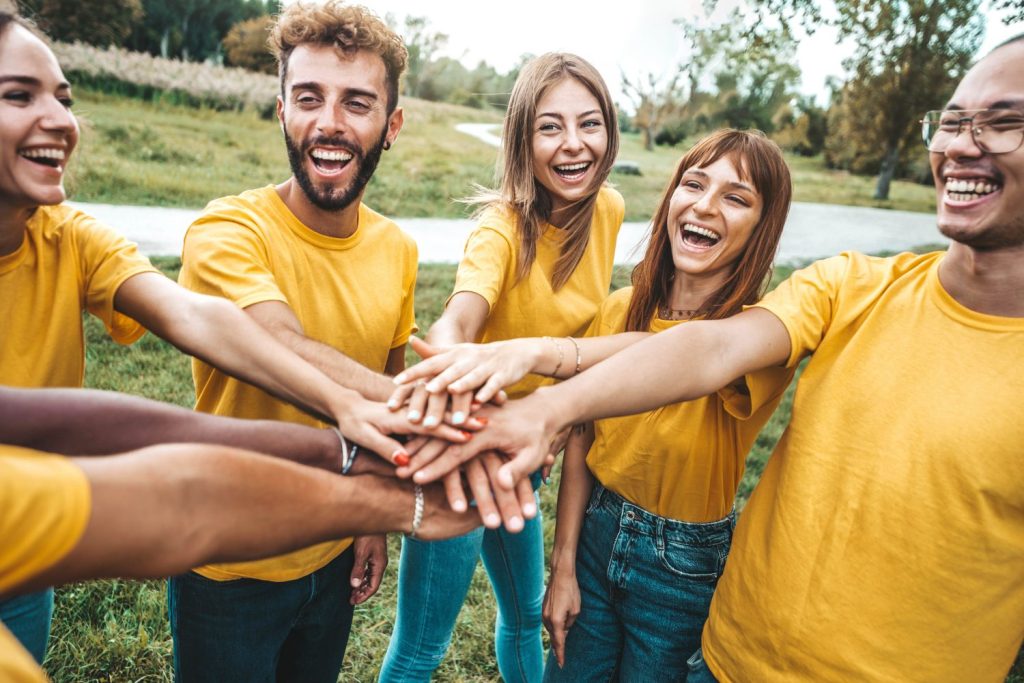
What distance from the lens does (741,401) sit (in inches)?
78.9

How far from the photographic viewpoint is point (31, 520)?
89 centimetres

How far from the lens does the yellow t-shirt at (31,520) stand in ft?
2.78

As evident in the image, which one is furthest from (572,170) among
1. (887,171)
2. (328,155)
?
(887,171)

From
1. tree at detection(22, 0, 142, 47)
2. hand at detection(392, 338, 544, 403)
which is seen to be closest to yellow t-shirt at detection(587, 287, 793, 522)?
hand at detection(392, 338, 544, 403)

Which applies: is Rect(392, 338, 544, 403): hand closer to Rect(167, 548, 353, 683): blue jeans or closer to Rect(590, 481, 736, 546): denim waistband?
Rect(590, 481, 736, 546): denim waistband

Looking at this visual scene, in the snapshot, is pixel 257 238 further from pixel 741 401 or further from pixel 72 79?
pixel 72 79

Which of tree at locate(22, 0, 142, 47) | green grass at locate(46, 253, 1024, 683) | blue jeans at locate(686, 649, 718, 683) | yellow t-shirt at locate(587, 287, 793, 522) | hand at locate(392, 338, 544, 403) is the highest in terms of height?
tree at locate(22, 0, 142, 47)

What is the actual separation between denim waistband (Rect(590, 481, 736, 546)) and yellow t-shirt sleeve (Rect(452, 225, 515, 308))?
853 mm

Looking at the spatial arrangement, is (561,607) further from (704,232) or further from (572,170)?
(572,170)

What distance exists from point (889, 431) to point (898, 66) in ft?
72.7

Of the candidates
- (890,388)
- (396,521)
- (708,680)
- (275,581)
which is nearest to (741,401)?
(890,388)

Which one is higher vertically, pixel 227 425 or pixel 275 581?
pixel 227 425

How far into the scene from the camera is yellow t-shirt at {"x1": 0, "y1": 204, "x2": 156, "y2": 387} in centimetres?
185

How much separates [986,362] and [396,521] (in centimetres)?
145
